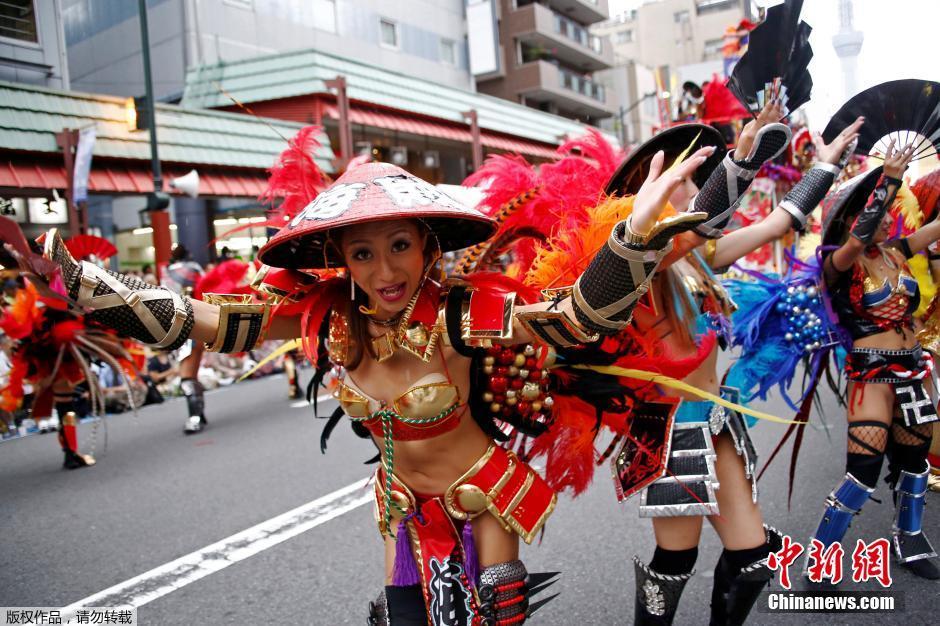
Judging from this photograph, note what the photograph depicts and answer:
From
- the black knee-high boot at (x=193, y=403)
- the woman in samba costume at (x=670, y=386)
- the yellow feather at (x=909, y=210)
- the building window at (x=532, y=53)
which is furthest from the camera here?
the building window at (x=532, y=53)

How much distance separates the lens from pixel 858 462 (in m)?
3.26

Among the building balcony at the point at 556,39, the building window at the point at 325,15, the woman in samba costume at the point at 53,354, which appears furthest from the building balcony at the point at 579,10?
the woman in samba costume at the point at 53,354

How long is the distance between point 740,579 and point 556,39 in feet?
105

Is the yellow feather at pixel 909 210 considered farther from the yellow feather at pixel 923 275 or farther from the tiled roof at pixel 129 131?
the tiled roof at pixel 129 131

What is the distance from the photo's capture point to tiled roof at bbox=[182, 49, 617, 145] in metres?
14.9

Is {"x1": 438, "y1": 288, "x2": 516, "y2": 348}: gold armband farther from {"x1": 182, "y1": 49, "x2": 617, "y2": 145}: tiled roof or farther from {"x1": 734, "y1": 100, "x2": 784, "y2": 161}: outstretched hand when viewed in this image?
{"x1": 182, "y1": 49, "x2": 617, "y2": 145}: tiled roof

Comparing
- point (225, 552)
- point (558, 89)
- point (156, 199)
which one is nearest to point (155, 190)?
point (156, 199)

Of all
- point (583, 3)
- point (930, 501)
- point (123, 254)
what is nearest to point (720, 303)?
point (930, 501)

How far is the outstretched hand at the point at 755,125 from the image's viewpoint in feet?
7.78

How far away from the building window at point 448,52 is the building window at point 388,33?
308 cm

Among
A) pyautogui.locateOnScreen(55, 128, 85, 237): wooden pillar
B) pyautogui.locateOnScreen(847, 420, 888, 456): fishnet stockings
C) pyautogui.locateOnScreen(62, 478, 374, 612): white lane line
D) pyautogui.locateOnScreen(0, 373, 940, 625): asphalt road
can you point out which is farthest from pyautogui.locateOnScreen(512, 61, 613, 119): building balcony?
pyautogui.locateOnScreen(847, 420, 888, 456): fishnet stockings

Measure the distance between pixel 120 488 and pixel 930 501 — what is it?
5.54 meters

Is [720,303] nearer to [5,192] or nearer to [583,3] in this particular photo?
[5,192]

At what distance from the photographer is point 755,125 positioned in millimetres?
2467
